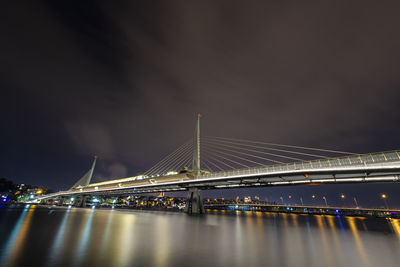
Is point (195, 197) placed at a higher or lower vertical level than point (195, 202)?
higher

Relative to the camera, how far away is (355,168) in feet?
72.4

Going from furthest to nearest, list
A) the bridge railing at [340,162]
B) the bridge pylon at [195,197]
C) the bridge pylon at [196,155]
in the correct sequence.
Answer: the bridge pylon at [195,197] < the bridge pylon at [196,155] < the bridge railing at [340,162]

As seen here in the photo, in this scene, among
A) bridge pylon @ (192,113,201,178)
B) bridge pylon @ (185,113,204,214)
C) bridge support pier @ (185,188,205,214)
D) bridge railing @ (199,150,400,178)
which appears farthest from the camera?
bridge support pier @ (185,188,205,214)

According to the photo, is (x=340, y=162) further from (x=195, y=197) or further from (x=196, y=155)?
(x=195, y=197)

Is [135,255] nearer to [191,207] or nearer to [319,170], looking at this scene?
[319,170]

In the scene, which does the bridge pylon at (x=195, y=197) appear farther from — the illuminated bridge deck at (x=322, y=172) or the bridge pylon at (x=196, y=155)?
the illuminated bridge deck at (x=322, y=172)

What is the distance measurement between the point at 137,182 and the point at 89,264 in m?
53.1

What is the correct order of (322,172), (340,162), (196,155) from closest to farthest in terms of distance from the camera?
(340,162) < (322,172) < (196,155)

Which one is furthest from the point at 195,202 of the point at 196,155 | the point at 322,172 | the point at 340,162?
the point at 340,162

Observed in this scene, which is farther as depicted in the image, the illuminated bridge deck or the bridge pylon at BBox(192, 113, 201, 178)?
the bridge pylon at BBox(192, 113, 201, 178)

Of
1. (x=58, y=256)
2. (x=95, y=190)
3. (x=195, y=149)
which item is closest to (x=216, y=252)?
(x=58, y=256)

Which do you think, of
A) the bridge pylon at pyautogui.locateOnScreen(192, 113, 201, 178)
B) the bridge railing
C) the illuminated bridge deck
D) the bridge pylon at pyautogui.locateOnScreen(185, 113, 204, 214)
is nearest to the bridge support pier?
the bridge pylon at pyautogui.locateOnScreen(185, 113, 204, 214)

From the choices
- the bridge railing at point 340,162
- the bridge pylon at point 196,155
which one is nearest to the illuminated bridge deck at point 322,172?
the bridge railing at point 340,162

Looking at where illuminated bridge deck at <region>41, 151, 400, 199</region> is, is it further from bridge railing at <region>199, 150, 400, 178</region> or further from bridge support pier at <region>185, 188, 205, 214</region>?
bridge support pier at <region>185, 188, 205, 214</region>
